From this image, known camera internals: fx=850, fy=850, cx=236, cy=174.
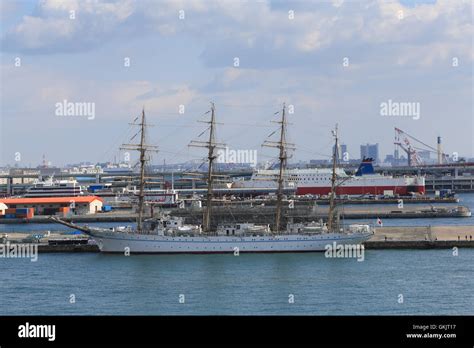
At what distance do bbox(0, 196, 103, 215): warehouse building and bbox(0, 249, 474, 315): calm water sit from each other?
2655 cm

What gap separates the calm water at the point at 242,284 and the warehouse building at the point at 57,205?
2655 centimetres

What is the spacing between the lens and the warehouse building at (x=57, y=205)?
5897cm

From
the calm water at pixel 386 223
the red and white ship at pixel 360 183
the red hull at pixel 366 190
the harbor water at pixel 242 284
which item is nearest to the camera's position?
the harbor water at pixel 242 284

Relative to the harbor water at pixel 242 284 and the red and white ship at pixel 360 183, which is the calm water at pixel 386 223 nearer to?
the harbor water at pixel 242 284

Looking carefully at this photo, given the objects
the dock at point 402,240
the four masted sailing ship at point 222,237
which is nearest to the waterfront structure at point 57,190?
the dock at point 402,240

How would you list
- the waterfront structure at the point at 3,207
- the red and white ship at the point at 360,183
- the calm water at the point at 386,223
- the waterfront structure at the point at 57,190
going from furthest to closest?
the red and white ship at the point at 360,183, the waterfront structure at the point at 57,190, the waterfront structure at the point at 3,207, the calm water at the point at 386,223


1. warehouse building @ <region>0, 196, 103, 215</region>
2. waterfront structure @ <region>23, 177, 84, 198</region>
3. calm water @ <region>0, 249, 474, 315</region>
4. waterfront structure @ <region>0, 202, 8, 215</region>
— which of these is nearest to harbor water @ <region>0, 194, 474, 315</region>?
calm water @ <region>0, 249, 474, 315</region>

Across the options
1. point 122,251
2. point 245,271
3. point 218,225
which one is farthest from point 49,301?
point 218,225

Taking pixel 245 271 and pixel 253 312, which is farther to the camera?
pixel 245 271

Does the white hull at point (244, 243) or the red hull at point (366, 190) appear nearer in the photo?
the white hull at point (244, 243)
